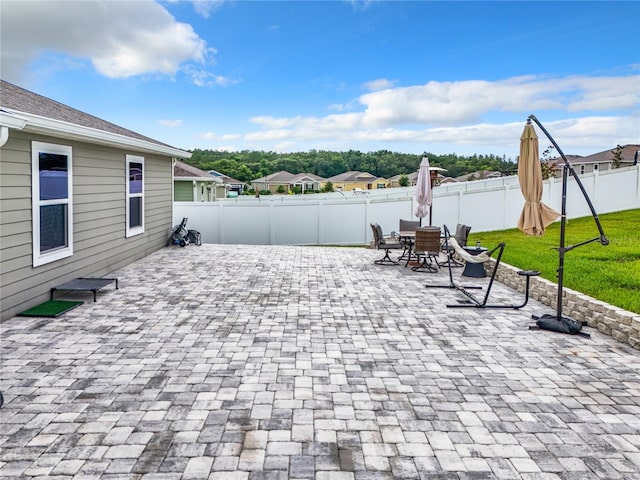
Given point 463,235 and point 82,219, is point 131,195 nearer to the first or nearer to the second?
point 82,219

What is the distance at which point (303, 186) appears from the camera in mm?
62281

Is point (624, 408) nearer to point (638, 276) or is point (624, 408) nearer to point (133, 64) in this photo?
point (638, 276)

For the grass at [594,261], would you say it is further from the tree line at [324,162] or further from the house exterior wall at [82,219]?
the tree line at [324,162]

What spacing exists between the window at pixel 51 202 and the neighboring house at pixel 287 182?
5079 cm

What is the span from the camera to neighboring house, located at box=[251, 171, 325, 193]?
195 feet

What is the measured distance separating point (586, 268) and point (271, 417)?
6.45m

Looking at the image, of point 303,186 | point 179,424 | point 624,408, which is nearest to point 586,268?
point 624,408

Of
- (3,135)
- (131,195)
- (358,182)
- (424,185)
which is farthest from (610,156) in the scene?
(3,135)

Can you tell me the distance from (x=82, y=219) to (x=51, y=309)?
6.66 ft

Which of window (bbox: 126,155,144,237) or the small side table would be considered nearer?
the small side table

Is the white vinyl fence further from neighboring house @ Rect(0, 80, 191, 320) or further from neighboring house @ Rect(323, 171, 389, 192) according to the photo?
neighboring house @ Rect(323, 171, 389, 192)

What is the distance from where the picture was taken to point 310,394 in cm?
356

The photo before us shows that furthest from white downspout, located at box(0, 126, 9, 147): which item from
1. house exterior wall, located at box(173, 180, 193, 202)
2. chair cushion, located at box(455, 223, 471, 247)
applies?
house exterior wall, located at box(173, 180, 193, 202)

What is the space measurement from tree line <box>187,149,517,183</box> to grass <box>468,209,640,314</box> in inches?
1581
